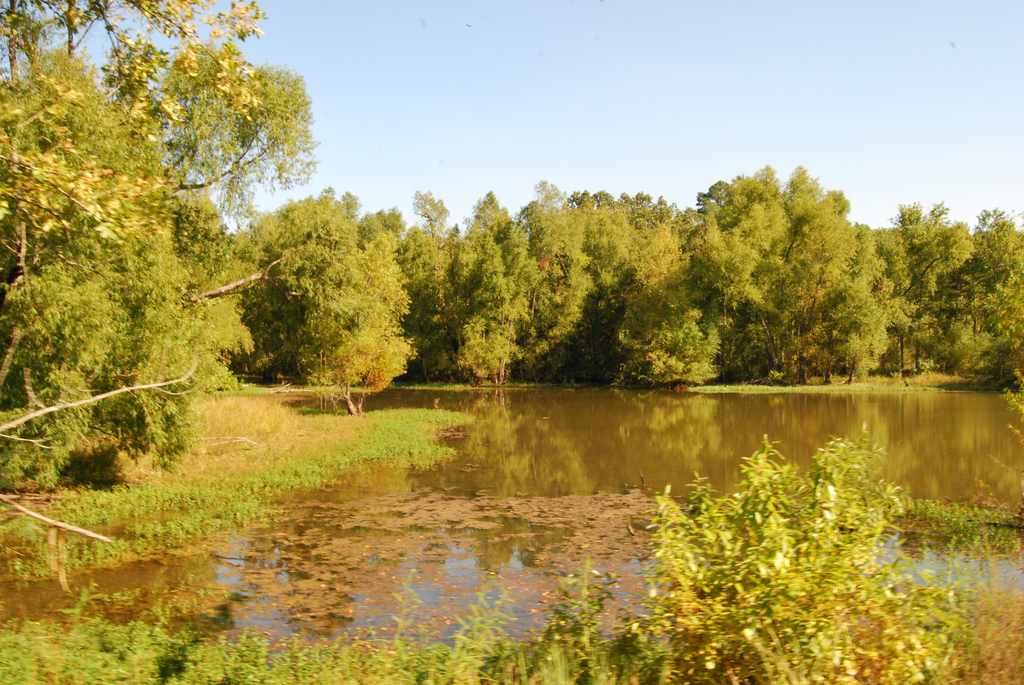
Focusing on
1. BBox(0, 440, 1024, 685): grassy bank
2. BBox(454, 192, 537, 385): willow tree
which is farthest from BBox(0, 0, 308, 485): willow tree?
BBox(454, 192, 537, 385): willow tree

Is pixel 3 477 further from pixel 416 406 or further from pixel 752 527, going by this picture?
pixel 416 406

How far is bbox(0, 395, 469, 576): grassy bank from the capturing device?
12.2 meters

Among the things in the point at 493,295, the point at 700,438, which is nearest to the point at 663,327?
the point at 493,295

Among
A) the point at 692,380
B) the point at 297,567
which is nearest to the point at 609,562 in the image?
the point at 297,567

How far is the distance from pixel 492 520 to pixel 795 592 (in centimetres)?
1056

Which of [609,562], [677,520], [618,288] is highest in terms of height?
[618,288]

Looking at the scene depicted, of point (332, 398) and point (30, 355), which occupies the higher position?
point (30, 355)

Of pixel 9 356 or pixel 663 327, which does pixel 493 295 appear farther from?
→ pixel 9 356

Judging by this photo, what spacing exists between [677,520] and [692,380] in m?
44.8

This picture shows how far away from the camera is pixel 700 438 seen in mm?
26531

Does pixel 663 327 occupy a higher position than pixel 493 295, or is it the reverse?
pixel 493 295

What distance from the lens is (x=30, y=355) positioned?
1353 cm

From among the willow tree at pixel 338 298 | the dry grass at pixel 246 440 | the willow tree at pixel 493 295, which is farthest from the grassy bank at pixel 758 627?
the willow tree at pixel 493 295

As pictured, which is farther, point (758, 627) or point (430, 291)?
point (430, 291)
